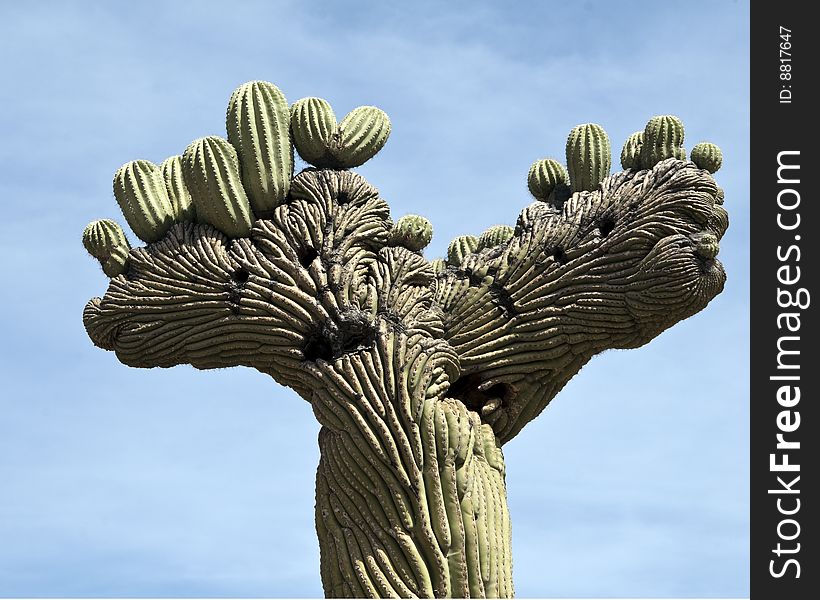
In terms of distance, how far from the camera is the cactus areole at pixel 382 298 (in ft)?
31.4

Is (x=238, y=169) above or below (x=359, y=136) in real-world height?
below

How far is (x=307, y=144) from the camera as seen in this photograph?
10.4m

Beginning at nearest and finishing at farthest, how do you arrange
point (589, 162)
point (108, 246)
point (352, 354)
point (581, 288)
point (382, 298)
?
point (352, 354), point (382, 298), point (581, 288), point (108, 246), point (589, 162)

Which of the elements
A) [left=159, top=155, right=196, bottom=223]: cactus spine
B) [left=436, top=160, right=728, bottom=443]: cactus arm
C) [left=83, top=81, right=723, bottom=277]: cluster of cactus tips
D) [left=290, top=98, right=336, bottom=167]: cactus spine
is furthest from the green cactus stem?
[left=159, top=155, right=196, bottom=223]: cactus spine

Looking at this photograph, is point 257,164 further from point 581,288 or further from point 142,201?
point 581,288

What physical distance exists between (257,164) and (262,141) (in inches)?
6.0

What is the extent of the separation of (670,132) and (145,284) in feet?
11.6

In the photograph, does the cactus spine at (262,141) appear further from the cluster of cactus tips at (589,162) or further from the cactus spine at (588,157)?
the cactus spine at (588,157)

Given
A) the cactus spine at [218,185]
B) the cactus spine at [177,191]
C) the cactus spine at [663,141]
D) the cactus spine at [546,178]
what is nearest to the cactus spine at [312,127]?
the cactus spine at [218,185]

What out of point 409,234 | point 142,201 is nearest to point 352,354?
point 409,234

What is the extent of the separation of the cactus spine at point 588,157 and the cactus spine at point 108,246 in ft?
9.92

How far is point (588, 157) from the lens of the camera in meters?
10.7

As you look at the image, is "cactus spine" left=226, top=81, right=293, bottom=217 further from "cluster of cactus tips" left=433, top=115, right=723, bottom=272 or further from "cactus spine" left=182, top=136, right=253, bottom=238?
"cluster of cactus tips" left=433, top=115, right=723, bottom=272
